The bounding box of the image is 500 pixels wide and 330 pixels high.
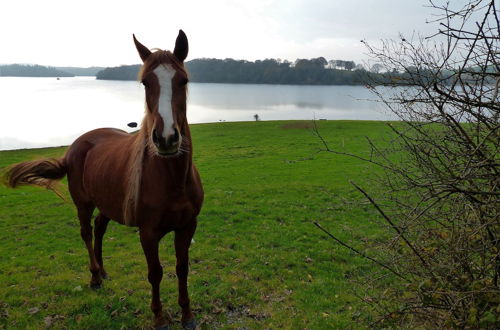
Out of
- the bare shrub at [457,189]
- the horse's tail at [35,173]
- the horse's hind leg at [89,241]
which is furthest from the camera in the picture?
the horse's tail at [35,173]

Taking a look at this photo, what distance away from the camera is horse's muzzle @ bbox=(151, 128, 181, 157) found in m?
2.77

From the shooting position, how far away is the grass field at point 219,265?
4340 mm

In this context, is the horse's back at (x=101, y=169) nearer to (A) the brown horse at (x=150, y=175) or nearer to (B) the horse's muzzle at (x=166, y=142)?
(A) the brown horse at (x=150, y=175)

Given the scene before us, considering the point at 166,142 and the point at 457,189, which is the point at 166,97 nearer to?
the point at 166,142

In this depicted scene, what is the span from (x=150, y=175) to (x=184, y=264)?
1.36 m

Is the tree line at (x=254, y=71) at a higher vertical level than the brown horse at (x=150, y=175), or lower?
higher

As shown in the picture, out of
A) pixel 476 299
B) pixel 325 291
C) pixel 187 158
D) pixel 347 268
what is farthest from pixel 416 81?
pixel 347 268

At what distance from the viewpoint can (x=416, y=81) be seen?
2477 mm

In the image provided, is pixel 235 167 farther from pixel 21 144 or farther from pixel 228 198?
pixel 21 144

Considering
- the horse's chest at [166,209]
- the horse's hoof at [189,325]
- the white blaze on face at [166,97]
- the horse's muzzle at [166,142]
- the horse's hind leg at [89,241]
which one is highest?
the white blaze on face at [166,97]

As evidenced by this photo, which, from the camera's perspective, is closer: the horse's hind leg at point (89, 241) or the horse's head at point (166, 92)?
the horse's head at point (166, 92)

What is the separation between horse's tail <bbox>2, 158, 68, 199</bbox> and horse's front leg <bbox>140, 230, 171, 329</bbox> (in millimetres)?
2562

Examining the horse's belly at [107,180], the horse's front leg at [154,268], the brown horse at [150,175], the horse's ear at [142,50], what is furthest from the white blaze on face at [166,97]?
the horse's belly at [107,180]

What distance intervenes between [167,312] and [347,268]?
312 centimetres
